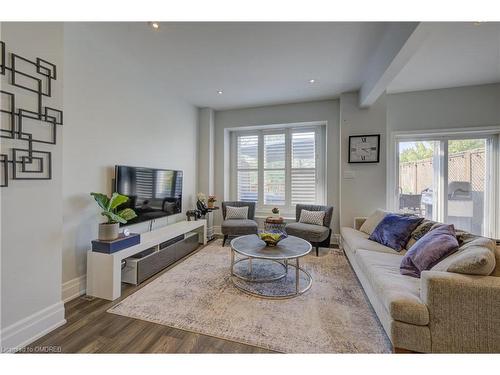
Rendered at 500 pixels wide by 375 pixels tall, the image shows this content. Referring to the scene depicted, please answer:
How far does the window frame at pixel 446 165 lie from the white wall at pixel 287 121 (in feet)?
3.03

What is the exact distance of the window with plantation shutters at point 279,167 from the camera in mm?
4512

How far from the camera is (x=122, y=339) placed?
5.32 ft

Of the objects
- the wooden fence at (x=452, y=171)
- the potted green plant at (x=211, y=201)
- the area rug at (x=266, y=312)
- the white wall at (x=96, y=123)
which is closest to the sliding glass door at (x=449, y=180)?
→ the wooden fence at (x=452, y=171)

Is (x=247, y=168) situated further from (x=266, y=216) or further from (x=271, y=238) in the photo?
(x=271, y=238)

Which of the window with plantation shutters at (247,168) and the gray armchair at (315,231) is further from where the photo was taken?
the window with plantation shutters at (247,168)

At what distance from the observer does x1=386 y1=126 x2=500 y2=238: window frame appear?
11.7 ft

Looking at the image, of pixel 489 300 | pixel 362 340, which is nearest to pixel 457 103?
pixel 489 300

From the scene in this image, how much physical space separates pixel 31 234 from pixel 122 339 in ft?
3.37

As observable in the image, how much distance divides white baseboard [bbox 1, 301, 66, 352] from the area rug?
0.40m

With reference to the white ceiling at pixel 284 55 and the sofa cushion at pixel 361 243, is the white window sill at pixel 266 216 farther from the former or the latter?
the white ceiling at pixel 284 55

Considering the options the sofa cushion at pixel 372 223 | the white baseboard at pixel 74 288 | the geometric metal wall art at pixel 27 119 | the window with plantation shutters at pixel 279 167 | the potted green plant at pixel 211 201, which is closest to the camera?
the geometric metal wall art at pixel 27 119

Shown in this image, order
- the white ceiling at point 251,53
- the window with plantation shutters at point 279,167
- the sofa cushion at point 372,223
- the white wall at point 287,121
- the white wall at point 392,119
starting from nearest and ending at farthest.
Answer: the white ceiling at point 251,53 < the sofa cushion at point 372,223 < the white wall at point 392,119 < the white wall at point 287,121 < the window with plantation shutters at point 279,167

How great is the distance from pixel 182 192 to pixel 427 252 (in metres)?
3.62

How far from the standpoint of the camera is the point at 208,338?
1.64m
